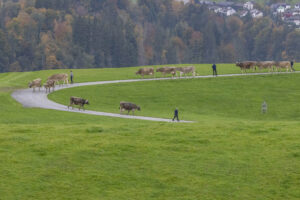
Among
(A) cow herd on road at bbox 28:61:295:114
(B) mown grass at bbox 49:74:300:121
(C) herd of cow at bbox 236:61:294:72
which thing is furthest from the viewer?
(C) herd of cow at bbox 236:61:294:72

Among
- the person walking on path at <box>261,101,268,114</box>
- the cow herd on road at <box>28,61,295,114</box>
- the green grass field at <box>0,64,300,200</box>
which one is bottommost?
the person walking on path at <box>261,101,268,114</box>

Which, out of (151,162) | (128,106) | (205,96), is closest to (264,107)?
(205,96)

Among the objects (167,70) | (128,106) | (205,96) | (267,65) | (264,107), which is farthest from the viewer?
(267,65)

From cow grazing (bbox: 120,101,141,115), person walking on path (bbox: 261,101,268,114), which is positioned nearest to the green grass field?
cow grazing (bbox: 120,101,141,115)

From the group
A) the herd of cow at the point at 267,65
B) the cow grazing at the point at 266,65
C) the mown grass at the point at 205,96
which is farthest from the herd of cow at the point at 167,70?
the cow grazing at the point at 266,65

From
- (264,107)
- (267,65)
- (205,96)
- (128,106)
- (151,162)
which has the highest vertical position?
(267,65)

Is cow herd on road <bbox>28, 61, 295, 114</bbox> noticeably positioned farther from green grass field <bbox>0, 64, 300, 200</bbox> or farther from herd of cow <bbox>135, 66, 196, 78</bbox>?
green grass field <bbox>0, 64, 300, 200</bbox>

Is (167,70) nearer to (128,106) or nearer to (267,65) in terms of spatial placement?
(267,65)

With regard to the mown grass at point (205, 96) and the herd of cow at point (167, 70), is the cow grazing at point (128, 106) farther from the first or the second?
the herd of cow at point (167, 70)

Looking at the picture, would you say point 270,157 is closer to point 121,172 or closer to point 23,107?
point 121,172

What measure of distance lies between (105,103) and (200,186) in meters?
44.0

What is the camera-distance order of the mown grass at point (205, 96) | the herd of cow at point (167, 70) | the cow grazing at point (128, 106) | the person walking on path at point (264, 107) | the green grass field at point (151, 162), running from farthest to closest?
the herd of cow at point (167, 70) → the person walking on path at point (264, 107) → the mown grass at point (205, 96) → the cow grazing at point (128, 106) → the green grass field at point (151, 162)

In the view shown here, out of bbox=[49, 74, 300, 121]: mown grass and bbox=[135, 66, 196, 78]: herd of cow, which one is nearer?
bbox=[49, 74, 300, 121]: mown grass

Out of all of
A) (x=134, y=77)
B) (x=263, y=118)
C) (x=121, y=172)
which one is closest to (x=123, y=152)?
(x=121, y=172)
